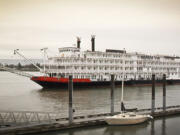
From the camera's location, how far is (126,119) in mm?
15711

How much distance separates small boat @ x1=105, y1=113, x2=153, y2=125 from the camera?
1538cm

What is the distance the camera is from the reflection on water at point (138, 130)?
46.5ft

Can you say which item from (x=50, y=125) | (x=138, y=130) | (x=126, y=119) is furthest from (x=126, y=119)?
(x=50, y=125)

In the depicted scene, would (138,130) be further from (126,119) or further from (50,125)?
(50,125)

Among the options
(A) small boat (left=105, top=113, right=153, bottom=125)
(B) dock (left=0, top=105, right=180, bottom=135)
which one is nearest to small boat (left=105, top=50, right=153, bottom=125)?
(A) small boat (left=105, top=113, right=153, bottom=125)

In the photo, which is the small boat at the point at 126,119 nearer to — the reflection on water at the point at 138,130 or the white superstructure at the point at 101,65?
the reflection on water at the point at 138,130

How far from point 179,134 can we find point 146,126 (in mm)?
2077

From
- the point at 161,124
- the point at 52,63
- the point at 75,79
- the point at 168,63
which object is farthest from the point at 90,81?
the point at 161,124

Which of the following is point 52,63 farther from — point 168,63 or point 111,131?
point 111,131

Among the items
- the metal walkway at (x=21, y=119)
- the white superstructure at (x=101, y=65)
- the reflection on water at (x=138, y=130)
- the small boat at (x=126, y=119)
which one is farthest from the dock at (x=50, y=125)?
the white superstructure at (x=101, y=65)

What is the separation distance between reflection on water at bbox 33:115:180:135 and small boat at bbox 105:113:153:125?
0.24m

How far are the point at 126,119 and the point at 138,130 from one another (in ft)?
3.04

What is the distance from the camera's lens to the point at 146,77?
51656 millimetres

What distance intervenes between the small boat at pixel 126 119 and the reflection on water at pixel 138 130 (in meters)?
0.24
